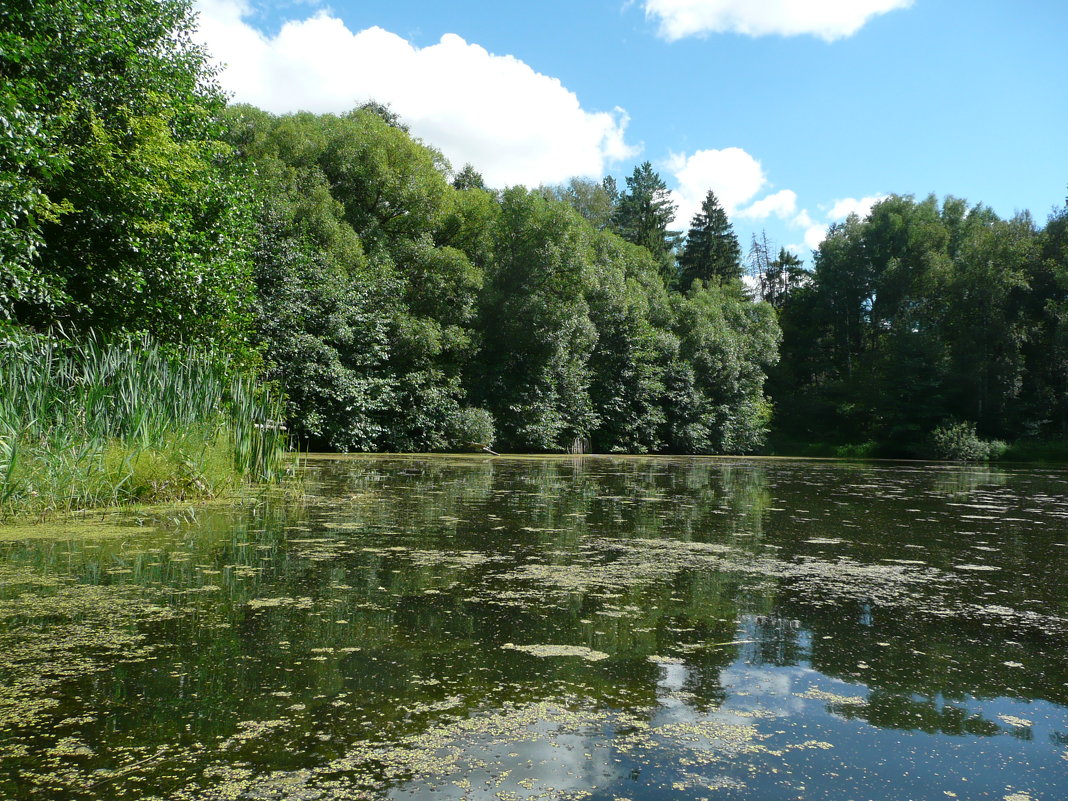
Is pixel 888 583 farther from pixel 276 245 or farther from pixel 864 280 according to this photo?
pixel 864 280

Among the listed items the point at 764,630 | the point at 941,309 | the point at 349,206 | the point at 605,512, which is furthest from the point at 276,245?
the point at 941,309

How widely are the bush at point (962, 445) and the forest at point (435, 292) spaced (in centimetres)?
12

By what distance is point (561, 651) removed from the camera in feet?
7.55

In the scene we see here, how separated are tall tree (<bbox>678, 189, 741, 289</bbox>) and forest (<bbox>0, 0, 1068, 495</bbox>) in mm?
289

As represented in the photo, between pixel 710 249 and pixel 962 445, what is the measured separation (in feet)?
67.4

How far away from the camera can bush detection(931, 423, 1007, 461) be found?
79.1 ft

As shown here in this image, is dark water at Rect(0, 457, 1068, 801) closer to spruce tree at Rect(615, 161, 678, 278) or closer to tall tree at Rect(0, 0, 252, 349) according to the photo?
tall tree at Rect(0, 0, 252, 349)

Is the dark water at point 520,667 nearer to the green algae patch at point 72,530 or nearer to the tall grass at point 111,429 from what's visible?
the green algae patch at point 72,530

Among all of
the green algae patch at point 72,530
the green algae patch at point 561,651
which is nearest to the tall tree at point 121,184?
the green algae patch at point 72,530

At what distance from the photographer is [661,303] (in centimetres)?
2530

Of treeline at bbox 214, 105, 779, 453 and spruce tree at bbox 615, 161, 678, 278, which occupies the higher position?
spruce tree at bbox 615, 161, 678, 278

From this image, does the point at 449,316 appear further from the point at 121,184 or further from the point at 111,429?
the point at 111,429

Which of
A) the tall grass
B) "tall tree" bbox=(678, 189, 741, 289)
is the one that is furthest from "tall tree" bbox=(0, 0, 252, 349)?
"tall tree" bbox=(678, 189, 741, 289)

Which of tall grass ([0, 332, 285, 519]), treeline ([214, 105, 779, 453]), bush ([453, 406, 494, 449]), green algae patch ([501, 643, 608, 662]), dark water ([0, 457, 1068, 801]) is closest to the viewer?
dark water ([0, 457, 1068, 801])
